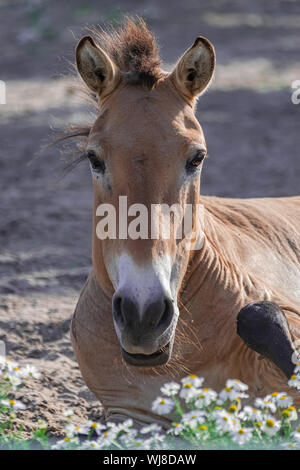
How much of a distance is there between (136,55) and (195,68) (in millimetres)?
316

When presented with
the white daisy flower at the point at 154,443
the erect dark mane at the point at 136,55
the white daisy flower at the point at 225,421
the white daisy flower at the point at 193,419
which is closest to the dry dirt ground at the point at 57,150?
the erect dark mane at the point at 136,55

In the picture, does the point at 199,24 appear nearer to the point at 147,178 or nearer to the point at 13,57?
the point at 13,57

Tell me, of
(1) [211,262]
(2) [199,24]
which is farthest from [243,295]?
(2) [199,24]

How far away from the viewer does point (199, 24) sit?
15.9 meters

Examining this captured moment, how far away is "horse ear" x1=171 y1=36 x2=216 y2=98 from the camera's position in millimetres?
3742

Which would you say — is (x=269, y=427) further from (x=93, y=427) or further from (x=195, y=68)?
(x=195, y=68)

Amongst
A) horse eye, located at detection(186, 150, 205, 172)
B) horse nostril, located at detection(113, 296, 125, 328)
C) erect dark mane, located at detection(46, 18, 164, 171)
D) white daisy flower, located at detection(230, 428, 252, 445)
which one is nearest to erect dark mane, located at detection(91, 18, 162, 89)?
erect dark mane, located at detection(46, 18, 164, 171)

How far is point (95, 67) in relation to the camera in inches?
152

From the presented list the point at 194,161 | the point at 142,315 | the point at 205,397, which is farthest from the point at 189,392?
the point at 194,161

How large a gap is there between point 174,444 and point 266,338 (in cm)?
74

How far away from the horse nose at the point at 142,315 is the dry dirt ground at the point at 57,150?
1406 mm

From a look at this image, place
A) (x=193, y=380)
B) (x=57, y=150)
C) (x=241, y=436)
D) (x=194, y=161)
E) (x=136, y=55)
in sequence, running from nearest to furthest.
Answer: (x=241, y=436) < (x=193, y=380) < (x=194, y=161) < (x=136, y=55) < (x=57, y=150)

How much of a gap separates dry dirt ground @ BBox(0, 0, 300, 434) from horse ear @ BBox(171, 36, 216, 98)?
3.19 feet

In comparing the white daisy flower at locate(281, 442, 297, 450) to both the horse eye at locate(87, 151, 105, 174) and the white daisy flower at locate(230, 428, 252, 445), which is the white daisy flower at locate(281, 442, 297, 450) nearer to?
the white daisy flower at locate(230, 428, 252, 445)
